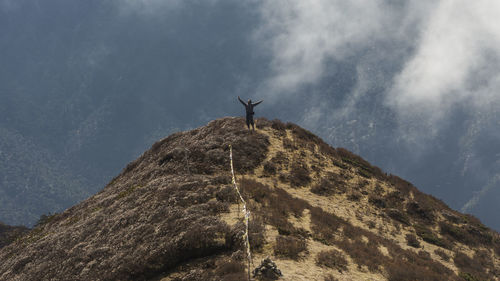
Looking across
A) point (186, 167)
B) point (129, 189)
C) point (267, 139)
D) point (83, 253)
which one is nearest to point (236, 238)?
point (83, 253)

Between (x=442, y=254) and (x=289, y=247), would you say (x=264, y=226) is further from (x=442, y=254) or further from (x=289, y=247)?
(x=442, y=254)

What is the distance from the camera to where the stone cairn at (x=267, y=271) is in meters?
14.9

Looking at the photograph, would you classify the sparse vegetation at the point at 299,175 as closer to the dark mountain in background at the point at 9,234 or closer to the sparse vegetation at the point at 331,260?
the sparse vegetation at the point at 331,260

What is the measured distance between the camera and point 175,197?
79.0 feet

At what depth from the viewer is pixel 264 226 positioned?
20.0m

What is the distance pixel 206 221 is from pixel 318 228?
22.7 feet

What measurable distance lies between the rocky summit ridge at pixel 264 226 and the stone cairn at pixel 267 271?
16cm

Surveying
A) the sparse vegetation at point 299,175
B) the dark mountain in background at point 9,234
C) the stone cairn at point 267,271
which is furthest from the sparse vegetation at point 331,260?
the dark mountain in background at point 9,234

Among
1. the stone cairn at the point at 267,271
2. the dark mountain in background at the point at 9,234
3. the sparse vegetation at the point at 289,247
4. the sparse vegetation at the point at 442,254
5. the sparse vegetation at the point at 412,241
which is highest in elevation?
the dark mountain in background at the point at 9,234

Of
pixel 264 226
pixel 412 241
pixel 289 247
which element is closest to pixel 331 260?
pixel 289 247

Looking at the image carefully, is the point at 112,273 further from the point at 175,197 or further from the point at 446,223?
the point at 446,223

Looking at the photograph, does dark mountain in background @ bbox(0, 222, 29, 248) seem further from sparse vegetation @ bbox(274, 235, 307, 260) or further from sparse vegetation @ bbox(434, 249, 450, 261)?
sparse vegetation @ bbox(434, 249, 450, 261)

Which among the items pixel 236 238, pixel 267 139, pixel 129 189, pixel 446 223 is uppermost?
pixel 267 139

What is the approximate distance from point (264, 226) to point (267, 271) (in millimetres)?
4971
